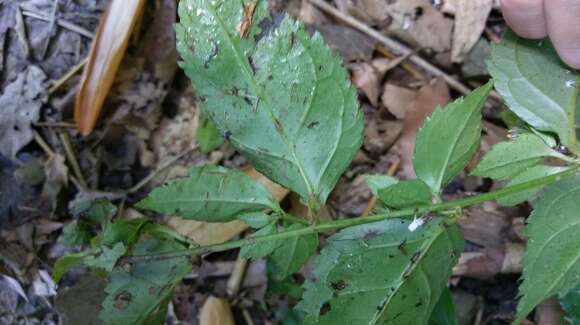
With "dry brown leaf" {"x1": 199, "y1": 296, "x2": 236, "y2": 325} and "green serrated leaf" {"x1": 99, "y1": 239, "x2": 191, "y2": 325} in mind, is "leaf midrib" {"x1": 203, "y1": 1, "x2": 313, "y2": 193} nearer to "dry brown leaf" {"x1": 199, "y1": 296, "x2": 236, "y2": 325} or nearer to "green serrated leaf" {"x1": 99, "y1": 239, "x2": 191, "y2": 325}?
"green serrated leaf" {"x1": 99, "y1": 239, "x2": 191, "y2": 325}

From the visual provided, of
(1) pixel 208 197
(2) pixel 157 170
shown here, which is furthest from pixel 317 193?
(2) pixel 157 170

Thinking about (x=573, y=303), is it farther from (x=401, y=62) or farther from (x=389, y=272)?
(x=401, y=62)

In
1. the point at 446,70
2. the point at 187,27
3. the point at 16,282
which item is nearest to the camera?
the point at 187,27

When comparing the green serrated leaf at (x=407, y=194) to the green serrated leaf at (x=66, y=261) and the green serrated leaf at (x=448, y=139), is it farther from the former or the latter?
the green serrated leaf at (x=66, y=261)

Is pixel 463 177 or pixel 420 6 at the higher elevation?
pixel 420 6

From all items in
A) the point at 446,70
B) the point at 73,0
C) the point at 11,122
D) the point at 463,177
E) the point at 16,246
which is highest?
the point at 73,0

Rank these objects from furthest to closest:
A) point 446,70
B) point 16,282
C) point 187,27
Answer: point 446,70, point 16,282, point 187,27

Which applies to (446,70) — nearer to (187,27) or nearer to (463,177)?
(463,177)

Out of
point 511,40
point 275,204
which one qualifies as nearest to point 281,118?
point 275,204
